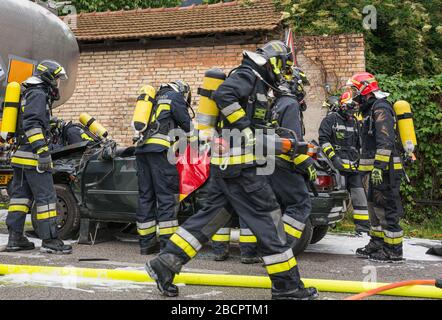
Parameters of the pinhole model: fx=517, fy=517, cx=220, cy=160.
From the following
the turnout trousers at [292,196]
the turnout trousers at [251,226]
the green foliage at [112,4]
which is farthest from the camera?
the green foliage at [112,4]

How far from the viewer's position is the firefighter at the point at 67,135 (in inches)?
284

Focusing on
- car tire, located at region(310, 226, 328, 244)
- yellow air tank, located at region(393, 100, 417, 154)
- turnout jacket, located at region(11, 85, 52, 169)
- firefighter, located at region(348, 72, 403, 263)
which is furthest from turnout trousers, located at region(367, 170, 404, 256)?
turnout jacket, located at region(11, 85, 52, 169)

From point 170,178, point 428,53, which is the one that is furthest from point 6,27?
point 428,53

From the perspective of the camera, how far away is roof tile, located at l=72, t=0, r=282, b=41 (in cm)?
1060

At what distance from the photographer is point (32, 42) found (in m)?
7.50

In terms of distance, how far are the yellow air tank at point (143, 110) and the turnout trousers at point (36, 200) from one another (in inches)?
45.3

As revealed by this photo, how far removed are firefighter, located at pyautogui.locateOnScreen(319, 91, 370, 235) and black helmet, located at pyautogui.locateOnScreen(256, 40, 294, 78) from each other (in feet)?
13.1

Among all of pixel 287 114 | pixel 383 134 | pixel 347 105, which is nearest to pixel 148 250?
pixel 287 114

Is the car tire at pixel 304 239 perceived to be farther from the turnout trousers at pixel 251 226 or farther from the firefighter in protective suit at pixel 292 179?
the turnout trousers at pixel 251 226

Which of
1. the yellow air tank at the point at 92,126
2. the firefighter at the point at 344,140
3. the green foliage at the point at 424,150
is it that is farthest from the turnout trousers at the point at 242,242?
the green foliage at the point at 424,150

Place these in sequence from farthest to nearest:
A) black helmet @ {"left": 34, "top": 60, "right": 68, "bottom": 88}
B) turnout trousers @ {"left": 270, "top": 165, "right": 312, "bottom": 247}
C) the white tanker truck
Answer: the white tanker truck
black helmet @ {"left": 34, "top": 60, "right": 68, "bottom": 88}
turnout trousers @ {"left": 270, "top": 165, "right": 312, "bottom": 247}

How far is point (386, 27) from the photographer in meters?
11.6

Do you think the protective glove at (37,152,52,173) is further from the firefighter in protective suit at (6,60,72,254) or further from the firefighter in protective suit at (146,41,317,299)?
the firefighter in protective suit at (146,41,317,299)
